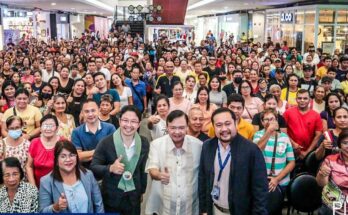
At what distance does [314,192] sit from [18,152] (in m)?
2.99

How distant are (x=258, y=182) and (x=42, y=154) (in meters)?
2.05

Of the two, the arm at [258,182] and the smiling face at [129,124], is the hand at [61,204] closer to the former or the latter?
the smiling face at [129,124]

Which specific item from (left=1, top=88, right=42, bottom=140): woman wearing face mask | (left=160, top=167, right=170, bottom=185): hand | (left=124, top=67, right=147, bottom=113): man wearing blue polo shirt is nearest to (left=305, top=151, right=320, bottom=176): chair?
(left=160, top=167, right=170, bottom=185): hand

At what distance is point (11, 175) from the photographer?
11.3 feet

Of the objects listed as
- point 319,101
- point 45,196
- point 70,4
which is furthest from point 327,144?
point 70,4

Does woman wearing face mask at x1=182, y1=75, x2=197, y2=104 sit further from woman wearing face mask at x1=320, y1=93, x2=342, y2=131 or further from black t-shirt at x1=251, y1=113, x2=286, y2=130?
woman wearing face mask at x1=320, y1=93, x2=342, y2=131

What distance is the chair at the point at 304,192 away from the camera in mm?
4398

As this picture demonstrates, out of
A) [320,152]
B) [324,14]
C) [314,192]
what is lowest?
[314,192]

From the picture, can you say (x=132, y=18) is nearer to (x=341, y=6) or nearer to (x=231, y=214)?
(x=341, y=6)

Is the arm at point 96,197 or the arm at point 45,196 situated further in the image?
the arm at point 96,197

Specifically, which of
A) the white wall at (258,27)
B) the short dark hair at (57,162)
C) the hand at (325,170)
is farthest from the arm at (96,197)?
the white wall at (258,27)

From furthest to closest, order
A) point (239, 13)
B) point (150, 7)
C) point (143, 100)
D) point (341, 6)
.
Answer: point (239, 13), point (150, 7), point (341, 6), point (143, 100)

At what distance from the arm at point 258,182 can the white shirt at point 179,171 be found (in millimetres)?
470

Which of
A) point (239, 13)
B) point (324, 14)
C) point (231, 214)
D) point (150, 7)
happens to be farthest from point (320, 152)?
point (239, 13)
